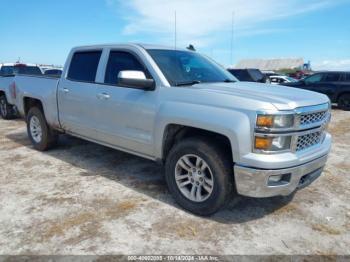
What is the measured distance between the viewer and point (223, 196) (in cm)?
346

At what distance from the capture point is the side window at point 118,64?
4410 mm

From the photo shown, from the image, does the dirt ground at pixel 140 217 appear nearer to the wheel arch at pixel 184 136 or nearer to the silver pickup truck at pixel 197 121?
the silver pickup truck at pixel 197 121

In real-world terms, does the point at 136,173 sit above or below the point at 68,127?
below

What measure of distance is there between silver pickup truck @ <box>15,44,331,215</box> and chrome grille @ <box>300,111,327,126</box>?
11 millimetres

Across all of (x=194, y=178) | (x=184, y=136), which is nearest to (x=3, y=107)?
(x=184, y=136)

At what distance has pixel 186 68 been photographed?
14.5 ft

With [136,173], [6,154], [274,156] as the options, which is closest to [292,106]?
[274,156]

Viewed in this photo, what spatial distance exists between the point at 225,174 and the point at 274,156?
0.53m

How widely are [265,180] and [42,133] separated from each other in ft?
14.5

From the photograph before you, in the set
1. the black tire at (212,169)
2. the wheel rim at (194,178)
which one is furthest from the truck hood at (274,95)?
the wheel rim at (194,178)

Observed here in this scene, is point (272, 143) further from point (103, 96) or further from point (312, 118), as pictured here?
point (103, 96)

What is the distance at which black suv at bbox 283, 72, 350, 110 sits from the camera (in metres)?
14.0

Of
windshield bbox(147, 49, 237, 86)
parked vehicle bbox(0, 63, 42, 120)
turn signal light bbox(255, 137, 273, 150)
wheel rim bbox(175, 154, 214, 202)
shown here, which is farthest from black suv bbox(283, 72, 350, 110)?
turn signal light bbox(255, 137, 273, 150)

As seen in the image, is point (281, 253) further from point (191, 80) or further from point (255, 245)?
point (191, 80)
